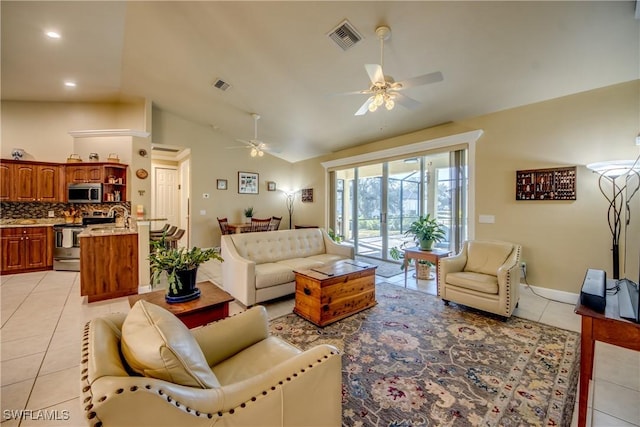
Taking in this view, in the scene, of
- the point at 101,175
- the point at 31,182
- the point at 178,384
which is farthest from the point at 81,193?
the point at 178,384

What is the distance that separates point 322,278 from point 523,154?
3422mm

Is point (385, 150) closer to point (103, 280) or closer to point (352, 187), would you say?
point (352, 187)

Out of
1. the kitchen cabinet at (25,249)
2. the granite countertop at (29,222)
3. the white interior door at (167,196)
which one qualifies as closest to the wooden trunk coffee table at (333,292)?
the kitchen cabinet at (25,249)

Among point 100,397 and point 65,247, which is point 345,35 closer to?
point 100,397

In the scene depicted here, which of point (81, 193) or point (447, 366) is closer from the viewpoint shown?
point (447, 366)

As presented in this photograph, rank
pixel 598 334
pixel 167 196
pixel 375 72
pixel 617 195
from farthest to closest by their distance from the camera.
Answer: pixel 167 196, pixel 617 195, pixel 375 72, pixel 598 334

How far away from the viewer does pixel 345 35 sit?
295 centimetres

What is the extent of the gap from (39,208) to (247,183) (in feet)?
14.2

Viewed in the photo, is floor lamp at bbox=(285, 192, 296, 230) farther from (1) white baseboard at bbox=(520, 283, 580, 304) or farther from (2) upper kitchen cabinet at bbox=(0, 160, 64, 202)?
(1) white baseboard at bbox=(520, 283, 580, 304)

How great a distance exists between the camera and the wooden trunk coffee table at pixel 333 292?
281 centimetres

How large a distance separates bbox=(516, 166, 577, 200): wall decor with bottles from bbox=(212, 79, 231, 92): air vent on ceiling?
4.82m

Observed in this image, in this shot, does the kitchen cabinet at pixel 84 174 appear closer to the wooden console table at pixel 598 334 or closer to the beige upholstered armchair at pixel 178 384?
the beige upholstered armchair at pixel 178 384

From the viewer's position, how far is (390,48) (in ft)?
9.98

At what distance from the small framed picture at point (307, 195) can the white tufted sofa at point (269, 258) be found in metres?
3.10
